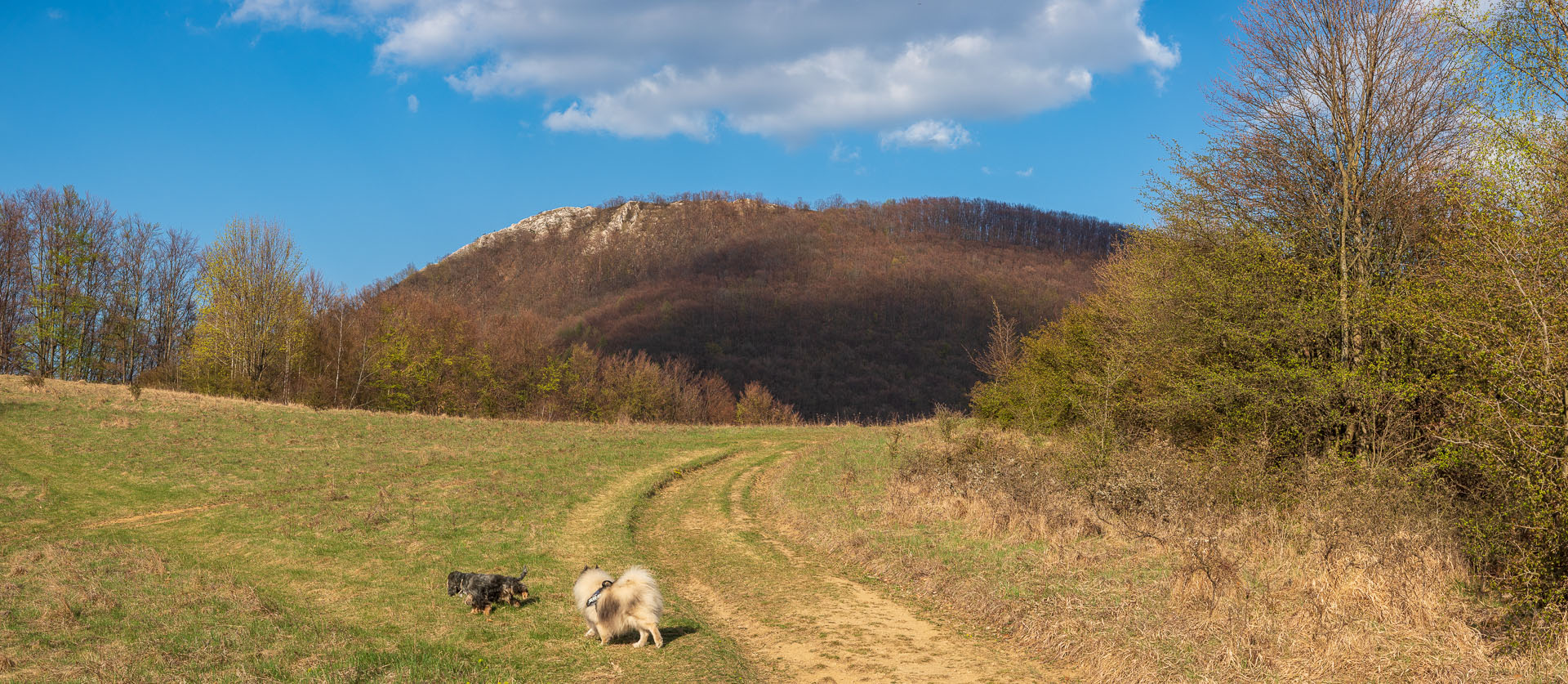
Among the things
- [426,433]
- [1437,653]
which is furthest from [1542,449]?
[426,433]

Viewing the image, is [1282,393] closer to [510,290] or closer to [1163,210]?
[1163,210]

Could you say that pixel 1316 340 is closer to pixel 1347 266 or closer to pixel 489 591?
pixel 1347 266

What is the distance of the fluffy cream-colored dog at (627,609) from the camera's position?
9.15 m

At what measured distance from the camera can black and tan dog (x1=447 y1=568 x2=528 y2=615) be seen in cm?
1083

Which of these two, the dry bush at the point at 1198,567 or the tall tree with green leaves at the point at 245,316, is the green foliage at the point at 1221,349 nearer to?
the dry bush at the point at 1198,567

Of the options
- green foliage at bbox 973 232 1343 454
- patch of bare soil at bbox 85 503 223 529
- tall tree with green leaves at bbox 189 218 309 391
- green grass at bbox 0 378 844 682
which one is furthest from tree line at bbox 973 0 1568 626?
tall tree with green leaves at bbox 189 218 309 391

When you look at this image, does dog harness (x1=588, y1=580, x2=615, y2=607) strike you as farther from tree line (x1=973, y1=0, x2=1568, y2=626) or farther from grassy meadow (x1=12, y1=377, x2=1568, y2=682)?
tree line (x1=973, y1=0, x2=1568, y2=626)

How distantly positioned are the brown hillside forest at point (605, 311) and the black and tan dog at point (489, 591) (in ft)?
72.9

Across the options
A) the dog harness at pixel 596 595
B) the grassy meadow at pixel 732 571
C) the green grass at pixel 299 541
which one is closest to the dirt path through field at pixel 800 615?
the grassy meadow at pixel 732 571

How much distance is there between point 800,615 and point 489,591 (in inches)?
173

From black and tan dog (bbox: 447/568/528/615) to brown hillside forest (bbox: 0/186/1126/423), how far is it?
22220mm

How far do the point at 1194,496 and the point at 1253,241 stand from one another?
595cm

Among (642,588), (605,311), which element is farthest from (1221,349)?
(605,311)

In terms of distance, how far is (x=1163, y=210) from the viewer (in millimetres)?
18172
